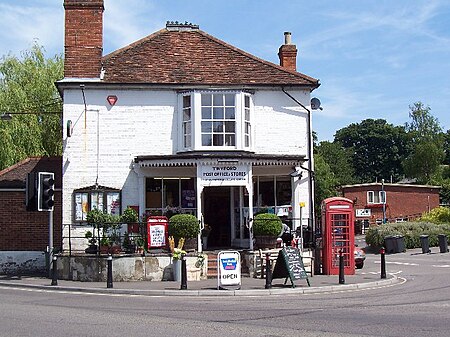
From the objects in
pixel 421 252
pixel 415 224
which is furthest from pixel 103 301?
pixel 415 224

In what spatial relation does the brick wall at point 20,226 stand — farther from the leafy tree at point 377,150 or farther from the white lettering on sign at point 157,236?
the leafy tree at point 377,150

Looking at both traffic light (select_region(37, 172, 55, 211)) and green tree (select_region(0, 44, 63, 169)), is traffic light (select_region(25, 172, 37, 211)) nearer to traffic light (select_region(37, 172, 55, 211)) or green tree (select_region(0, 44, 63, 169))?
traffic light (select_region(37, 172, 55, 211))

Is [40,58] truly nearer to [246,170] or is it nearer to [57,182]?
[57,182]

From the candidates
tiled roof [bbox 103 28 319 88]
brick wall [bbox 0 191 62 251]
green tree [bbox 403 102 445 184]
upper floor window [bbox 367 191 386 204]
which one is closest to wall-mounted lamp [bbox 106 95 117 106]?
tiled roof [bbox 103 28 319 88]

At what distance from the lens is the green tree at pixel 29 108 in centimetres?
3628

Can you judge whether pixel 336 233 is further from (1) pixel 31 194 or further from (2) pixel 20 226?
(2) pixel 20 226

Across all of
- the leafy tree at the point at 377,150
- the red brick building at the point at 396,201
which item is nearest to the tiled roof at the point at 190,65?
the red brick building at the point at 396,201

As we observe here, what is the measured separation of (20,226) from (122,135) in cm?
563

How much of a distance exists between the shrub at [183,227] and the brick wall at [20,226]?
228 inches

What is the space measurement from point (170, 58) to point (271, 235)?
8.86 m

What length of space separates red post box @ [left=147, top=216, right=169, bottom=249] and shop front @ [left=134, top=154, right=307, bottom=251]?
5.49 feet

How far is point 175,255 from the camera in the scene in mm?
22094

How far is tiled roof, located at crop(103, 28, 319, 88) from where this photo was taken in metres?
26.2

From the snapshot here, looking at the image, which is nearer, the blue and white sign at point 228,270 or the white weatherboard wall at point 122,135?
the blue and white sign at point 228,270
